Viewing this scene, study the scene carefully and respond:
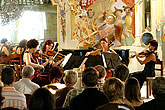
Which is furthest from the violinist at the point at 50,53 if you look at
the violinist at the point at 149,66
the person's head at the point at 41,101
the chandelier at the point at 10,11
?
the chandelier at the point at 10,11

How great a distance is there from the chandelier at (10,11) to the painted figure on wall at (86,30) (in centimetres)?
213

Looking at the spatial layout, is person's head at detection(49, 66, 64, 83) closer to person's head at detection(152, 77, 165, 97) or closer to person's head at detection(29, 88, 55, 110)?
person's head at detection(152, 77, 165, 97)

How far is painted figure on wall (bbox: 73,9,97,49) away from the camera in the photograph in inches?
398

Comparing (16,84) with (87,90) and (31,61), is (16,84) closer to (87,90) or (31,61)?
(87,90)

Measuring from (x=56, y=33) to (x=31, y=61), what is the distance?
4.73m

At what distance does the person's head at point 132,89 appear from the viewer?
331 centimetres

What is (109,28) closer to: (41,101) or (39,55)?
(39,55)

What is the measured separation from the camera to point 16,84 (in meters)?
4.24

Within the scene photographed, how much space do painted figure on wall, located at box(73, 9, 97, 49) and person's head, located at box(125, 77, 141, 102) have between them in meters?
6.76

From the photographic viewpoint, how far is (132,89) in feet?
11.0

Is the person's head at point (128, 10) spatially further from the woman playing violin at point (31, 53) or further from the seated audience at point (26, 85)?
the seated audience at point (26, 85)

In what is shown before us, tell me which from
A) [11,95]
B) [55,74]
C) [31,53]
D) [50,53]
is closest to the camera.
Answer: [11,95]

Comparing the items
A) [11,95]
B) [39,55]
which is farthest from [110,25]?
[11,95]

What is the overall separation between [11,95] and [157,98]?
147cm
